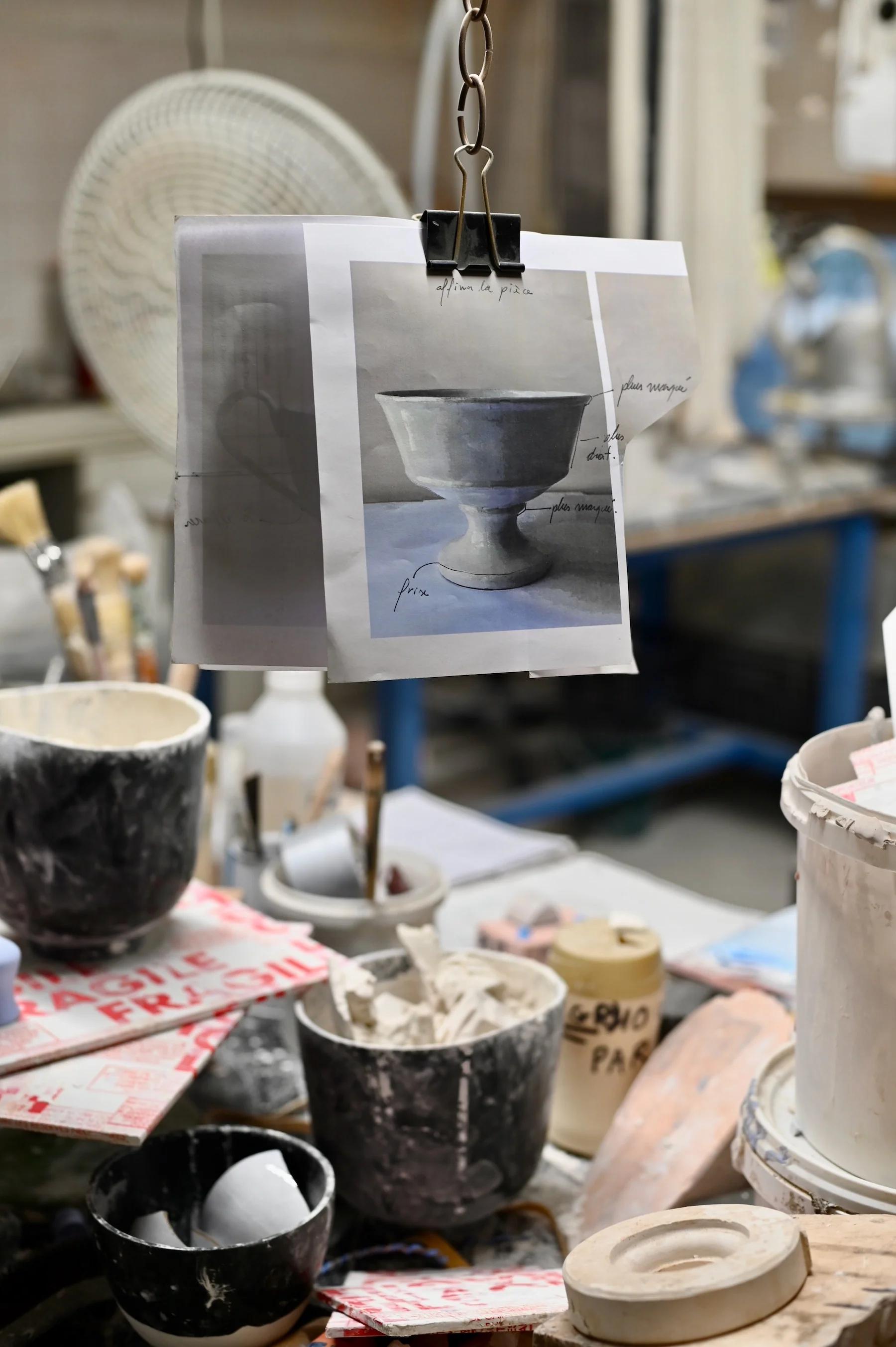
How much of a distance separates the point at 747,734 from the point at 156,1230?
316 centimetres

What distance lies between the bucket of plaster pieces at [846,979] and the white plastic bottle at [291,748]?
0.58 m

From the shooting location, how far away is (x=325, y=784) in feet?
3.75

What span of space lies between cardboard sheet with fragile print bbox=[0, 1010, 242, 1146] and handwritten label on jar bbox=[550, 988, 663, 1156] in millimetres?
252

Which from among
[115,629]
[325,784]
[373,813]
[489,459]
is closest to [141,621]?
[115,629]

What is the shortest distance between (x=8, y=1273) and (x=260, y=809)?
0.41 m

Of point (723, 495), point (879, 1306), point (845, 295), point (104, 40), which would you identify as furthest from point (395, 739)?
point (879, 1306)

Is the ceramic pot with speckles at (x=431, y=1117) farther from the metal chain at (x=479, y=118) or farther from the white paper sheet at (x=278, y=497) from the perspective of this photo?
the metal chain at (x=479, y=118)

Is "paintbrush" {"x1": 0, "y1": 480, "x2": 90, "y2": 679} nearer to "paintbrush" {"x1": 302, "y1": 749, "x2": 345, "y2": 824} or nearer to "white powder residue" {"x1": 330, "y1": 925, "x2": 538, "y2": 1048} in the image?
"paintbrush" {"x1": 302, "y1": 749, "x2": 345, "y2": 824}

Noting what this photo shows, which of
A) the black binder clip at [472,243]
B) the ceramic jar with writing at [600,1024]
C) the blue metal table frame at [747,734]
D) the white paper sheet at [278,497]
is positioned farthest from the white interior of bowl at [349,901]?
the blue metal table frame at [747,734]

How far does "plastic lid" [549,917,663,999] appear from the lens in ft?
2.82

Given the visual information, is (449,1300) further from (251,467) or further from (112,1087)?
(251,467)

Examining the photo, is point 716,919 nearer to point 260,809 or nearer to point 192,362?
point 260,809

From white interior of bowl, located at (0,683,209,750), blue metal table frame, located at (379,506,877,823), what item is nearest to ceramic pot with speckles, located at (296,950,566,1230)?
white interior of bowl, located at (0,683,209,750)

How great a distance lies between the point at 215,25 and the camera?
3.23m
